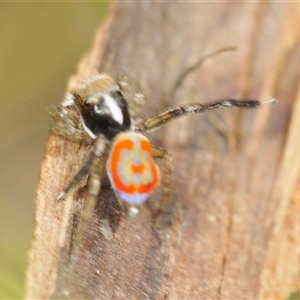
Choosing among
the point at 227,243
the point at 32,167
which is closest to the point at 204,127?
the point at 227,243

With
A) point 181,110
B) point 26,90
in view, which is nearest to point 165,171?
point 181,110

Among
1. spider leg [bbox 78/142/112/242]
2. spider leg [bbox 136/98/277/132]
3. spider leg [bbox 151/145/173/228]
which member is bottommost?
spider leg [bbox 78/142/112/242]

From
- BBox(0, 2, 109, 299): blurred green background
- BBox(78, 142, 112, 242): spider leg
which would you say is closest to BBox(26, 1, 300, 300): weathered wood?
BBox(78, 142, 112, 242): spider leg

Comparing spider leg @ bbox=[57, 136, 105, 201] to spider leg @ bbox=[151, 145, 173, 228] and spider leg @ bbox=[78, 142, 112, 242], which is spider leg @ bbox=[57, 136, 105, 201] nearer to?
spider leg @ bbox=[78, 142, 112, 242]

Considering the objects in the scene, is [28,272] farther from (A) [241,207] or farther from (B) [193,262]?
(A) [241,207]

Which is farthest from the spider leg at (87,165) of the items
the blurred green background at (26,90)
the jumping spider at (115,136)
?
the blurred green background at (26,90)

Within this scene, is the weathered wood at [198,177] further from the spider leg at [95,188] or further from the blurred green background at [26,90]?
the blurred green background at [26,90]
